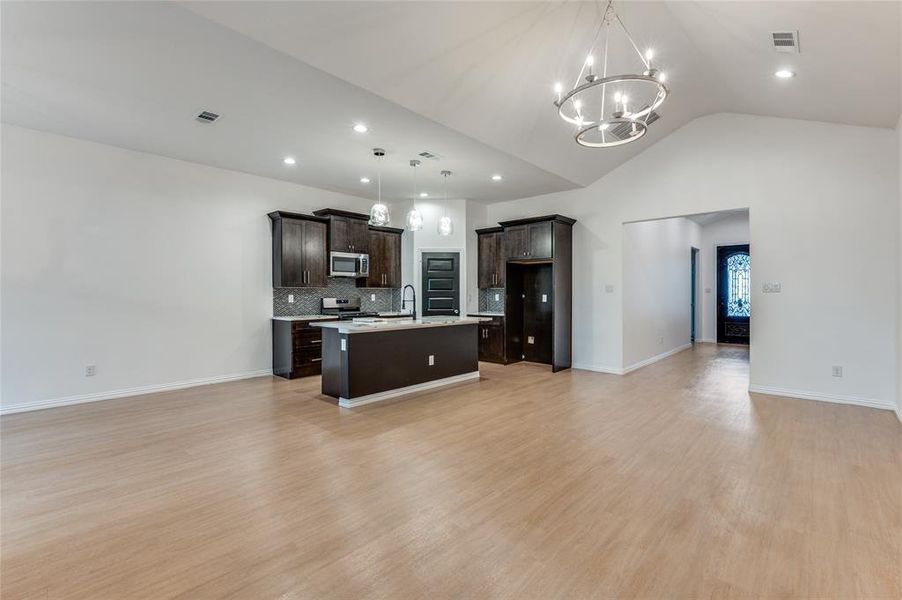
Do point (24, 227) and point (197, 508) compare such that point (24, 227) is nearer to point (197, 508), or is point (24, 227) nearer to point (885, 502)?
point (197, 508)

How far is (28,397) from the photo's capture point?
4.44 metres

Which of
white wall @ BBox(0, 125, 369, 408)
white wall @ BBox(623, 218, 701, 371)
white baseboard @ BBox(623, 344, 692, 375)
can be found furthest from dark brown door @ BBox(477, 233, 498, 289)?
white wall @ BBox(0, 125, 369, 408)

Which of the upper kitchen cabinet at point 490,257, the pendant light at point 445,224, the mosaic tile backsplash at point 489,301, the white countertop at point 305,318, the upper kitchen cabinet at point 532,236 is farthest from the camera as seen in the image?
the mosaic tile backsplash at point 489,301

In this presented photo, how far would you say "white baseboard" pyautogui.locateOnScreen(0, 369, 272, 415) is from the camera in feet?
14.4

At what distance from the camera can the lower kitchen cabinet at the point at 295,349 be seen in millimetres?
6008

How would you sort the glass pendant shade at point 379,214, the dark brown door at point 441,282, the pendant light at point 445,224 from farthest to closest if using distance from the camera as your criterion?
the dark brown door at point 441,282, the pendant light at point 445,224, the glass pendant shade at point 379,214

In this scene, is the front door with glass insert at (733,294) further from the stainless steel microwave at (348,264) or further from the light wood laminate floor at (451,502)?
the stainless steel microwave at (348,264)

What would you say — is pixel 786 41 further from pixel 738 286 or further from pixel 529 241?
pixel 738 286

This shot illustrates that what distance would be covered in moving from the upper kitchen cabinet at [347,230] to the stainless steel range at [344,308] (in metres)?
0.88

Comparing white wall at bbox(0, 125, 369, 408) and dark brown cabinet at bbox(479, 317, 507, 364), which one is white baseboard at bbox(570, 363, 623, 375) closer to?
dark brown cabinet at bbox(479, 317, 507, 364)

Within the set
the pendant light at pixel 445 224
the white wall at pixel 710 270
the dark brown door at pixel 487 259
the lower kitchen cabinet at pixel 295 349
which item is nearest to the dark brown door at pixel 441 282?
the dark brown door at pixel 487 259

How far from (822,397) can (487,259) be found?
5.04 m

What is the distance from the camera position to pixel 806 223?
4.98 meters

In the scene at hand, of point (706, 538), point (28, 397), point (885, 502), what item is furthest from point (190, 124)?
point (885, 502)
